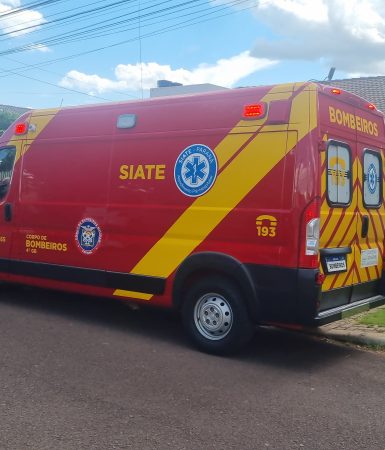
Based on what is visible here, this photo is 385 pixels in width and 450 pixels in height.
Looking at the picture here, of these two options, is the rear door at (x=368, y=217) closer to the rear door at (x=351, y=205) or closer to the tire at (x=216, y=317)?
the rear door at (x=351, y=205)

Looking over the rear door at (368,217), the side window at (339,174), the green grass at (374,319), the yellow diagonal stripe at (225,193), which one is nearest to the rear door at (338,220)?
the side window at (339,174)

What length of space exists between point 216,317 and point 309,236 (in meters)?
1.37

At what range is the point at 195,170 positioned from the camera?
6.42 meters

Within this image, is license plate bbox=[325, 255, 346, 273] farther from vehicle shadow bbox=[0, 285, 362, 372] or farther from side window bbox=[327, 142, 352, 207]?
vehicle shadow bbox=[0, 285, 362, 372]

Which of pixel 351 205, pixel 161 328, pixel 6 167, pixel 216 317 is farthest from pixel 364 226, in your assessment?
pixel 6 167

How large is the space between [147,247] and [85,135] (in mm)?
1703

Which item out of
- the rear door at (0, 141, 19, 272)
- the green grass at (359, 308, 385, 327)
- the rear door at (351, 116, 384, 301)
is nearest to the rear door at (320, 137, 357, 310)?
the rear door at (351, 116, 384, 301)

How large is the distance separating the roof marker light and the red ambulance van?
318 mm

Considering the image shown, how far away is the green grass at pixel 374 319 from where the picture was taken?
296 inches

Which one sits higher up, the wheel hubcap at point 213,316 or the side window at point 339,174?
the side window at point 339,174

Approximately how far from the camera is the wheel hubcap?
20.3 feet

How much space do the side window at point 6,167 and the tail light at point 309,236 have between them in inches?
175

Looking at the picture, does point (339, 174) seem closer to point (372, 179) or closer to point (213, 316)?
point (372, 179)

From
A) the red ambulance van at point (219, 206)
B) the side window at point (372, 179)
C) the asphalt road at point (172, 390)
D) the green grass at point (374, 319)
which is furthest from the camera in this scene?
the green grass at point (374, 319)
